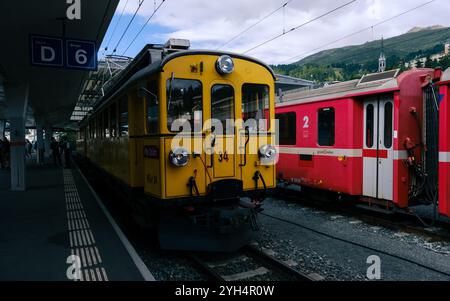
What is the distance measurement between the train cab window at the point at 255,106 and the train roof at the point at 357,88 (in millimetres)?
2906

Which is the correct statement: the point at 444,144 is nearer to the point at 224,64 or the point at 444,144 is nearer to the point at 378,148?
the point at 378,148

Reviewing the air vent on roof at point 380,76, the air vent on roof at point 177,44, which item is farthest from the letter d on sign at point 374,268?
the air vent on roof at point 177,44

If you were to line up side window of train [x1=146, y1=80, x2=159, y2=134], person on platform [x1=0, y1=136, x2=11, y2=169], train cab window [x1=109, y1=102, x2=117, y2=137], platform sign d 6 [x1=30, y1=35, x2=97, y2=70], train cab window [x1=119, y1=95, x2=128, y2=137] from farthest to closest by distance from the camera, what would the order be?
person on platform [x1=0, y1=136, x2=11, y2=169], platform sign d 6 [x1=30, y1=35, x2=97, y2=70], train cab window [x1=109, y1=102, x2=117, y2=137], train cab window [x1=119, y1=95, x2=128, y2=137], side window of train [x1=146, y1=80, x2=159, y2=134]

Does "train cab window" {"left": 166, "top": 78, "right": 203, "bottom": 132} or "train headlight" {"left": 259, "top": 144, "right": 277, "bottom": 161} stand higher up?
"train cab window" {"left": 166, "top": 78, "right": 203, "bottom": 132}

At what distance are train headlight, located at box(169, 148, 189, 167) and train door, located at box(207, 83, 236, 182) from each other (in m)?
0.48

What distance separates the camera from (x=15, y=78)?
13.2 meters

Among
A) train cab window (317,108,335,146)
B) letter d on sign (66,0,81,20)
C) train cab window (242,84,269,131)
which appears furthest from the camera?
train cab window (317,108,335,146)

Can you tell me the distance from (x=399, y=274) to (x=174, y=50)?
15.9ft

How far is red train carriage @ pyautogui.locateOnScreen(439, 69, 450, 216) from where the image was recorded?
6391 millimetres

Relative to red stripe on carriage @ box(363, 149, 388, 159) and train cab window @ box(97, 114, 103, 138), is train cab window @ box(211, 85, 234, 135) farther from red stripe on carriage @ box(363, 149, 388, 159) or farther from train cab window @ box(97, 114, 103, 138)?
train cab window @ box(97, 114, 103, 138)

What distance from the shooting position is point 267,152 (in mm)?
6316

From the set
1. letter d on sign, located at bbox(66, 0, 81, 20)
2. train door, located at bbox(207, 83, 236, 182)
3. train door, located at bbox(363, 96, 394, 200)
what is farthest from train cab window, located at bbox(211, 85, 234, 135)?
train door, located at bbox(363, 96, 394, 200)

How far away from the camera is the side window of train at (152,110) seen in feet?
18.2
